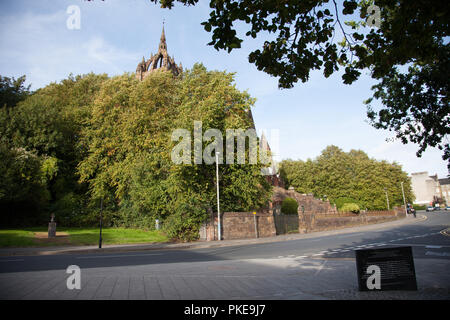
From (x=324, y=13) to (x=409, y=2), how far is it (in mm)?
1654

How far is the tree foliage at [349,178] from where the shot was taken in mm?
65438

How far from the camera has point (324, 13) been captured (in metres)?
6.47

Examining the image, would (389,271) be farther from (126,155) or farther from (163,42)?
(163,42)

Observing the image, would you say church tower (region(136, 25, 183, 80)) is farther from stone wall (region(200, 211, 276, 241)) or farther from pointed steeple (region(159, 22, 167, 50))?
stone wall (region(200, 211, 276, 241))

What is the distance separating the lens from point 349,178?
2628 inches

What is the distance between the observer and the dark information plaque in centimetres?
557

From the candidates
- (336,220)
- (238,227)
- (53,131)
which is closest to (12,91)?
(53,131)

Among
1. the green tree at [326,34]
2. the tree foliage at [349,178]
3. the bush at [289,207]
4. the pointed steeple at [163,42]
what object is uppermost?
the pointed steeple at [163,42]

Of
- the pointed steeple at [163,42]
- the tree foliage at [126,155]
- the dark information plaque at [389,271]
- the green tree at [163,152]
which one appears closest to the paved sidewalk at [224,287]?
the dark information plaque at [389,271]

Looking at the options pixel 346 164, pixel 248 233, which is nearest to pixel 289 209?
pixel 248 233

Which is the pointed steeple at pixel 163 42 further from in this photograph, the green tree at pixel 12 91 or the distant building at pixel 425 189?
the distant building at pixel 425 189

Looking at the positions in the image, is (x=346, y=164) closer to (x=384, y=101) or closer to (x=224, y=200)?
(x=224, y=200)

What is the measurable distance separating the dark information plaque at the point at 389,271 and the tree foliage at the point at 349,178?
A: 60526 mm

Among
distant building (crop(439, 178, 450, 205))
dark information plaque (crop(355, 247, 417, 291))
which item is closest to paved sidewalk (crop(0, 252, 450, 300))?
dark information plaque (crop(355, 247, 417, 291))
